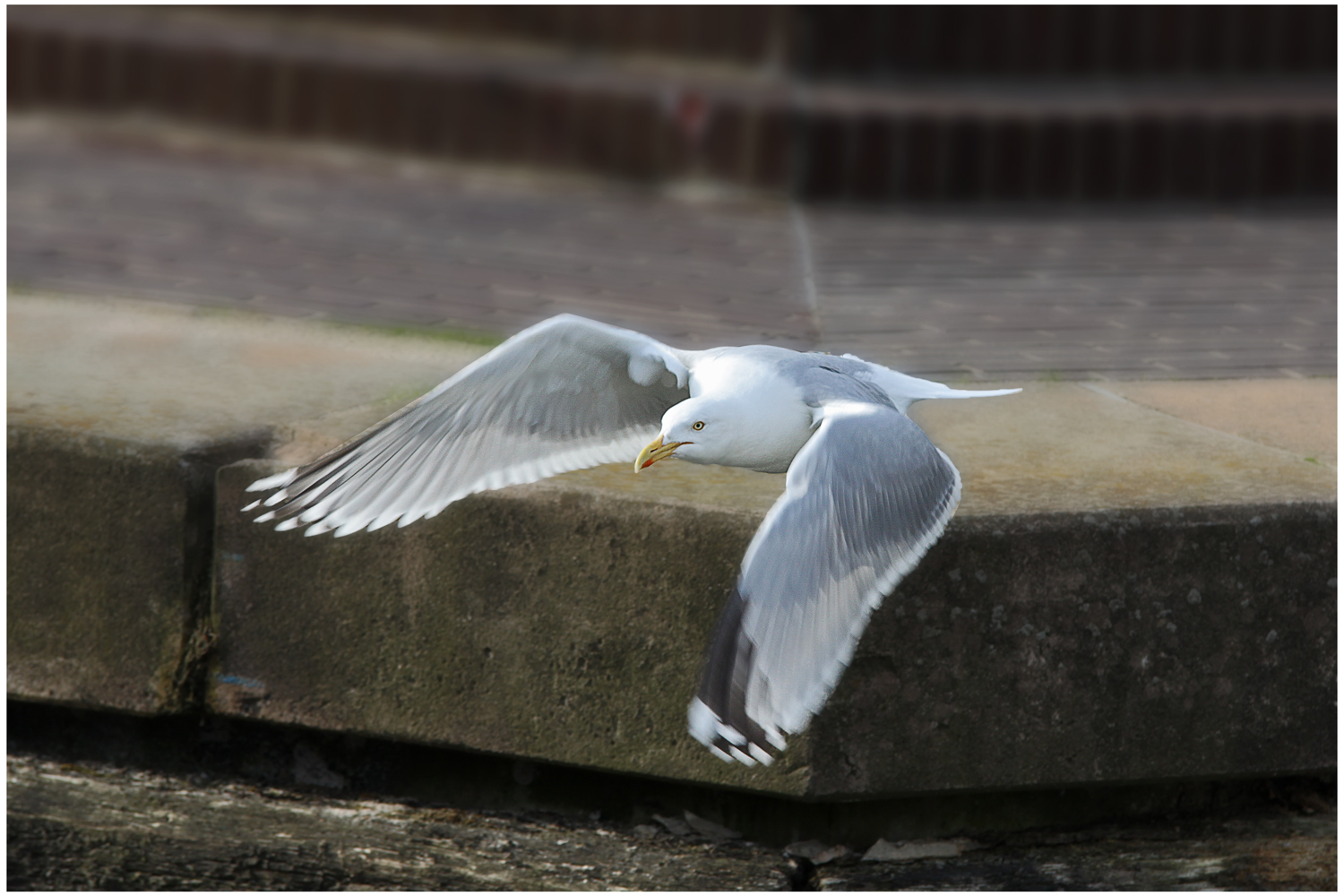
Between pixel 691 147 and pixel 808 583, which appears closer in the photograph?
pixel 808 583

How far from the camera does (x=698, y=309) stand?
12.7 ft

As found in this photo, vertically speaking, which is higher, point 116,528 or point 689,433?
point 689,433

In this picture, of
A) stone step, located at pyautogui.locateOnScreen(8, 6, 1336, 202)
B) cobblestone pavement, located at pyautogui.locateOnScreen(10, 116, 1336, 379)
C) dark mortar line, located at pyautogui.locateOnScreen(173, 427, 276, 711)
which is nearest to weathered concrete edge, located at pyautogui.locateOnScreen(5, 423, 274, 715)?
dark mortar line, located at pyautogui.locateOnScreen(173, 427, 276, 711)

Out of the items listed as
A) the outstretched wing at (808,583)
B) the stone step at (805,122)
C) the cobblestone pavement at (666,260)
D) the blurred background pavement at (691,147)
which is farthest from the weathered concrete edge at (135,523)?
the stone step at (805,122)

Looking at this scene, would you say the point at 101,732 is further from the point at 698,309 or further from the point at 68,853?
the point at 698,309

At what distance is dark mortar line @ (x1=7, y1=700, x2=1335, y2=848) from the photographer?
8.95 ft

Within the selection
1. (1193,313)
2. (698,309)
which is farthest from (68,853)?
(1193,313)

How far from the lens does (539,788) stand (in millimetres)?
2824

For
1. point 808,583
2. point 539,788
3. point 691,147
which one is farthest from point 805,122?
point 808,583

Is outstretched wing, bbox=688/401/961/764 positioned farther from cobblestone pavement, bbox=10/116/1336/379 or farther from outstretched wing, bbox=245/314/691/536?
cobblestone pavement, bbox=10/116/1336/379

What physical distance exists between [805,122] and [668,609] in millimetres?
2908

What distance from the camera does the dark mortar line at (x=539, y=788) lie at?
273 centimetres

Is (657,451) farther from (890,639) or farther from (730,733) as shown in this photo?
(890,639)

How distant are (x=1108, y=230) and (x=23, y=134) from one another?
3.77m
